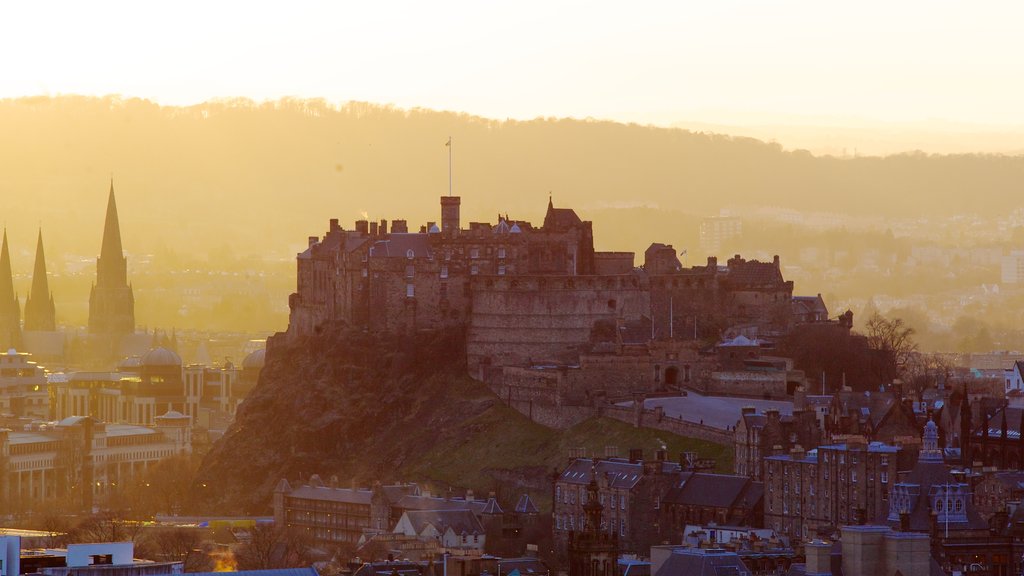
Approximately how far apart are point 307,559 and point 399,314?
92.0ft

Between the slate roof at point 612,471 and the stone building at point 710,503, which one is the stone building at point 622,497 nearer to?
Result: the slate roof at point 612,471

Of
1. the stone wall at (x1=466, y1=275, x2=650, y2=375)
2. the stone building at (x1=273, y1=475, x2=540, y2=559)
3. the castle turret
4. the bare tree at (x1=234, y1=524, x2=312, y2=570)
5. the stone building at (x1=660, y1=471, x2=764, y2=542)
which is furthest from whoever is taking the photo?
the castle turret

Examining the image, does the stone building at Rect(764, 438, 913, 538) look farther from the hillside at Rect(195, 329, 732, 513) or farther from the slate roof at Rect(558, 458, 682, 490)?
the hillside at Rect(195, 329, 732, 513)

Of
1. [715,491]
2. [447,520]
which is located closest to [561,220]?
[447,520]

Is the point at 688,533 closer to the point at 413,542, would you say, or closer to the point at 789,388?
the point at 413,542

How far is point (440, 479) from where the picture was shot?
13150 cm

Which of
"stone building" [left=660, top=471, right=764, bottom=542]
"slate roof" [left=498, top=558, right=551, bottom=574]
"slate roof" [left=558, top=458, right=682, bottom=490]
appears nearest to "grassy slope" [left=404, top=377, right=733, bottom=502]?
"slate roof" [left=558, top=458, right=682, bottom=490]

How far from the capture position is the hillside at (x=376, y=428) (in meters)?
130

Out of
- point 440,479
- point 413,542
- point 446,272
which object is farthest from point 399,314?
point 413,542

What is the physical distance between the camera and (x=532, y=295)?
140 m

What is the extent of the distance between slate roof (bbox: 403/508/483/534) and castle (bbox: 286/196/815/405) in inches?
617

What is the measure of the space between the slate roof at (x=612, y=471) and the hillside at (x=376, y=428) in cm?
797

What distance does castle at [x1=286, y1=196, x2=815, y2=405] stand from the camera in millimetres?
139000

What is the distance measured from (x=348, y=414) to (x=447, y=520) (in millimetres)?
26375
